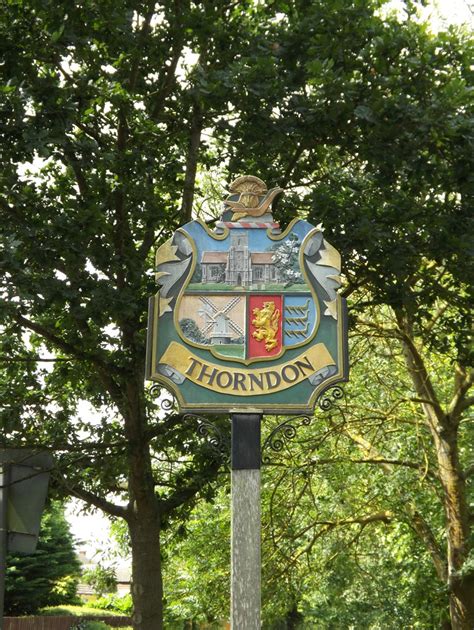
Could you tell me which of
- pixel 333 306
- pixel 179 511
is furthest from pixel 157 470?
pixel 333 306

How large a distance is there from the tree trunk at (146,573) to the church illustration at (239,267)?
14.6 feet

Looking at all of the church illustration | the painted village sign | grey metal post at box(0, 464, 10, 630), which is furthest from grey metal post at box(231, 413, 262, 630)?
grey metal post at box(0, 464, 10, 630)

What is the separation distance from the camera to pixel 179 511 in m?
13.4

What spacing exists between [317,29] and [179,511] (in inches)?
265

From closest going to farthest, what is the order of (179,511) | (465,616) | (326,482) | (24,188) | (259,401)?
(259,401) < (24,188) < (179,511) < (465,616) < (326,482)

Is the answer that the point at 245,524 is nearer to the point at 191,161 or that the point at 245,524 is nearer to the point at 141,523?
the point at 141,523

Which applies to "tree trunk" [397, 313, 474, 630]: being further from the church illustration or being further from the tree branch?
the church illustration

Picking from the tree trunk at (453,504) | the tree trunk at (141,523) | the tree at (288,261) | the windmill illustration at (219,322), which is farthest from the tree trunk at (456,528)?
the windmill illustration at (219,322)

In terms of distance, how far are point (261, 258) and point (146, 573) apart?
4.92 m

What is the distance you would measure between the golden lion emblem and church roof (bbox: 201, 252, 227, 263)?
56 centimetres

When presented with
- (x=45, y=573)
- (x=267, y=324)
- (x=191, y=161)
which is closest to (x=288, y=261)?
(x=267, y=324)

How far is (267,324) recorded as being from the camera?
8484mm

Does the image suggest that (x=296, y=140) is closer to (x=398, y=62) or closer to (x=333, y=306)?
(x=398, y=62)

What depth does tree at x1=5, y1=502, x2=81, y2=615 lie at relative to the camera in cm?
3412
